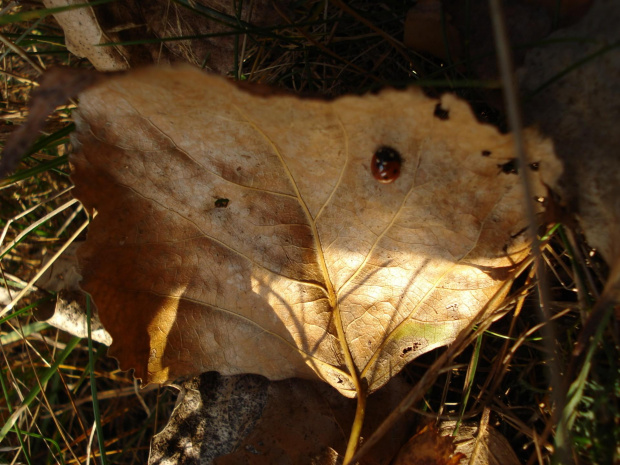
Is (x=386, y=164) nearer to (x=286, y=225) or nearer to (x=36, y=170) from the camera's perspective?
(x=286, y=225)

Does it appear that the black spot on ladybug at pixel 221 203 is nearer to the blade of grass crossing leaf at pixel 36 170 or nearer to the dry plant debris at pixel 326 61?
the dry plant debris at pixel 326 61

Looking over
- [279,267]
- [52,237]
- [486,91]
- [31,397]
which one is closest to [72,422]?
[31,397]

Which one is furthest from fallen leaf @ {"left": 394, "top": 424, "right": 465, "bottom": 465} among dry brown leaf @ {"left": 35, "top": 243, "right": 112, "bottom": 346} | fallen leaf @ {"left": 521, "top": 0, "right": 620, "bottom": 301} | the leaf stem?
dry brown leaf @ {"left": 35, "top": 243, "right": 112, "bottom": 346}

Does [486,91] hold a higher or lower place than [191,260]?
higher

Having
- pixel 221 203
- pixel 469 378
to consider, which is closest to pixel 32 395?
pixel 221 203

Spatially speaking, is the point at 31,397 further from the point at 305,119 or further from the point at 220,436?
the point at 305,119

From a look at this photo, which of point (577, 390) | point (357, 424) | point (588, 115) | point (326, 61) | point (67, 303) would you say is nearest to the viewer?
point (588, 115)

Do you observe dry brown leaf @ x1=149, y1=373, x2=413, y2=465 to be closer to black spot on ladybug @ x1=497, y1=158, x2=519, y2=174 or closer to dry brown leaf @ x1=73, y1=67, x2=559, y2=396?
dry brown leaf @ x1=73, y1=67, x2=559, y2=396
